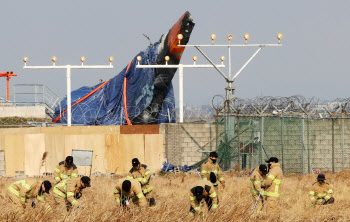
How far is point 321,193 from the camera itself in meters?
13.9

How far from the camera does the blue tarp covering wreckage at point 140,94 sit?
2966 centimetres

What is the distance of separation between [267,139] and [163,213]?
1210cm

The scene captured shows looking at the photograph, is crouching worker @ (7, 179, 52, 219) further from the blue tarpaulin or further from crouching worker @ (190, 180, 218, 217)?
the blue tarpaulin

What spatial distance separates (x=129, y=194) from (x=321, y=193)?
440 cm

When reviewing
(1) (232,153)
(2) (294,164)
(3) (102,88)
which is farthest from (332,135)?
(3) (102,88)

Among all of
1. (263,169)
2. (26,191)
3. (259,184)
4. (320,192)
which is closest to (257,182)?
(259,184)

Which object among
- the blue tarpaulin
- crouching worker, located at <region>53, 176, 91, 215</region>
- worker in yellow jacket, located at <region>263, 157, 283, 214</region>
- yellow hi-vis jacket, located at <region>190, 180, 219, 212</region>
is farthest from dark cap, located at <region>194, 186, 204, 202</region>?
the blue tarpaulin

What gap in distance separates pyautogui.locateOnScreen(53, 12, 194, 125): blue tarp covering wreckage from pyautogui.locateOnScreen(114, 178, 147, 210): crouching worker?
650 inches

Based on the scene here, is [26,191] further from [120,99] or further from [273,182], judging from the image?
[120,99]

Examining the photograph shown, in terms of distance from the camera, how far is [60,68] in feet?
96.7

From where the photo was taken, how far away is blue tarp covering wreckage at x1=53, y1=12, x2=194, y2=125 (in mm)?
29656

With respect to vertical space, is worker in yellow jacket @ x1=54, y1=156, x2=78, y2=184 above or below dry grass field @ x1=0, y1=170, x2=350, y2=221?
above

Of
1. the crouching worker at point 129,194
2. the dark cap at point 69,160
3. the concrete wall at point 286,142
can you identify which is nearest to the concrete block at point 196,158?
the concrete wall at point 286,142

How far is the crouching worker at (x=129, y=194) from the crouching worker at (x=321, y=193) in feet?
13.1
